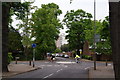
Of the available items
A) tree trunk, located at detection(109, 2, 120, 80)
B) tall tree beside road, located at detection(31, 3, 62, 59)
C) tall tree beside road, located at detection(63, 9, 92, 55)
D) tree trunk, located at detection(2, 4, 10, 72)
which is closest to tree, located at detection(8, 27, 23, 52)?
tall tree beside road, located at detection(31, 3, 62, 59)

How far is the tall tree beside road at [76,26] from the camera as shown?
243 feet

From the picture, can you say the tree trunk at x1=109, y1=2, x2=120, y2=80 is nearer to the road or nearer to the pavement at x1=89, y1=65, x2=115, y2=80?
the pavement at x1=89, y1=65, x2=115, y2=80

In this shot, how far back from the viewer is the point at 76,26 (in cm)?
7431

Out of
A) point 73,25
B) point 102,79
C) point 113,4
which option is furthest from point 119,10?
point 73,25

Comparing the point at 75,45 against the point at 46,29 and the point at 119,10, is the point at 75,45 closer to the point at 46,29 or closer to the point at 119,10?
the point at 46,29

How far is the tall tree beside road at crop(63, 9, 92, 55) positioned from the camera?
7400 cm

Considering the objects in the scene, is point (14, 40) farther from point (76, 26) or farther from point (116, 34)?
point (116, 34)

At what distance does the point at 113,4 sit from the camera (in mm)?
7789

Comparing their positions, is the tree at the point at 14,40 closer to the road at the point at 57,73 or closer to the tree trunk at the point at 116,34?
the road at the point at 57,73

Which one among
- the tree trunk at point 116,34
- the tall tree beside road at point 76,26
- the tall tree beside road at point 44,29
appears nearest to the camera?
the tree trunk at point 116,34

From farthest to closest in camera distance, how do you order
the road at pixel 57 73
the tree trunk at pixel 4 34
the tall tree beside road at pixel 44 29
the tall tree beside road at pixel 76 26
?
the tall tree beside road at pixel 76 26
the tall tree beside road at pixel 44 29
the tree trunk at pixel 4 34
the road at pixel 57 73

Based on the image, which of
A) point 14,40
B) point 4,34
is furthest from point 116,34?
point 14,40

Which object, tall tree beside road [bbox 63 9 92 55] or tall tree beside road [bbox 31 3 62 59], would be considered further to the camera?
tall tree beside road [bbox 63 9 92 55]

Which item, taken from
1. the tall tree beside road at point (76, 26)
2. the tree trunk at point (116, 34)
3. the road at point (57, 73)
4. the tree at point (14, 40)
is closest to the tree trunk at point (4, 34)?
the road at point (57, 73)
